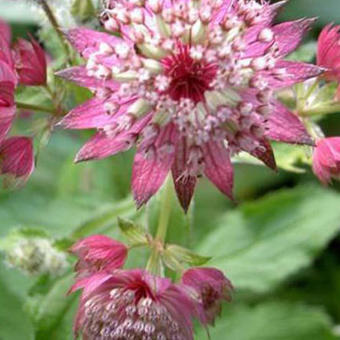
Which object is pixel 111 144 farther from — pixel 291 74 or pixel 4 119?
pixel 291 74

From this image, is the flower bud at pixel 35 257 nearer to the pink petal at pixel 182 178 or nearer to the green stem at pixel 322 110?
the pink petal at pixel 182 178

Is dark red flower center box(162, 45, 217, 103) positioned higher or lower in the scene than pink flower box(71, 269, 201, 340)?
higher

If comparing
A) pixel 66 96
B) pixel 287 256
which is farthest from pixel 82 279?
pixel 287 256

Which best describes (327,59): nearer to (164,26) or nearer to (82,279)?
(164,26)

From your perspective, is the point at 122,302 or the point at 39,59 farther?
the point at 39,59

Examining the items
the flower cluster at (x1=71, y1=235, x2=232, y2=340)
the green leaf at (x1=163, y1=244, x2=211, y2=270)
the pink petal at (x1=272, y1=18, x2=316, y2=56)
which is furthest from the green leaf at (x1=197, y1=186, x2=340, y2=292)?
the pink petal at (x1=272, y1=18, x2=316, y2=56)

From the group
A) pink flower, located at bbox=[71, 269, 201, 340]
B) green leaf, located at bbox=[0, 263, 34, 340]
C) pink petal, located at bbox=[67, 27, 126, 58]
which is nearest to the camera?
A: pink flower, located at bbox=[71, 269, 201, 340]

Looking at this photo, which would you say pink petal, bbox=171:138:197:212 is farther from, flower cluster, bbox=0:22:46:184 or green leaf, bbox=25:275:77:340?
green leaf, bbox=25:275:77:340
